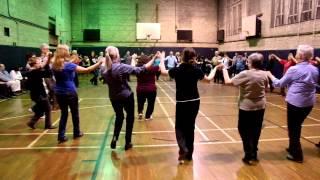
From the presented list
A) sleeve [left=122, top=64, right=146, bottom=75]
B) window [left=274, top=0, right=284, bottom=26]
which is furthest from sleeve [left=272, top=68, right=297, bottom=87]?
window [left=274, top=0, right=284, bottom=26]

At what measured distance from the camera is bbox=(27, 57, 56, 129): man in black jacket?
23.0ft

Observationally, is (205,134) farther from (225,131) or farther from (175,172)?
(175,172)

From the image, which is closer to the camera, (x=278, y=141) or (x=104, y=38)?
(x=278, y=141)

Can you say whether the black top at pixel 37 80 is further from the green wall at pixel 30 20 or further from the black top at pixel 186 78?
the green wall at pixel 30 20

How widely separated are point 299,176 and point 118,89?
2.92 m

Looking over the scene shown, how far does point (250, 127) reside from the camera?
5074 millimetres

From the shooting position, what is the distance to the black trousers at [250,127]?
16.4ft

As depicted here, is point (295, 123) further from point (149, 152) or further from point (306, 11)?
point (306, 11)

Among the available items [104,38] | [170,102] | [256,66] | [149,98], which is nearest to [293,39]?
[170,102]

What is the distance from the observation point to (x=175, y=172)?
189 inches

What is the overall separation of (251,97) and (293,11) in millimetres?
12574

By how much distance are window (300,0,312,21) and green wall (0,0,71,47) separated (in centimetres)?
1255

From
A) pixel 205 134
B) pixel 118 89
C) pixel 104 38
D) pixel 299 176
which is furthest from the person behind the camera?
pixel 104 38

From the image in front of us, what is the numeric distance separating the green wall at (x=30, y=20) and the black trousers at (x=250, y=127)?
466 inches
